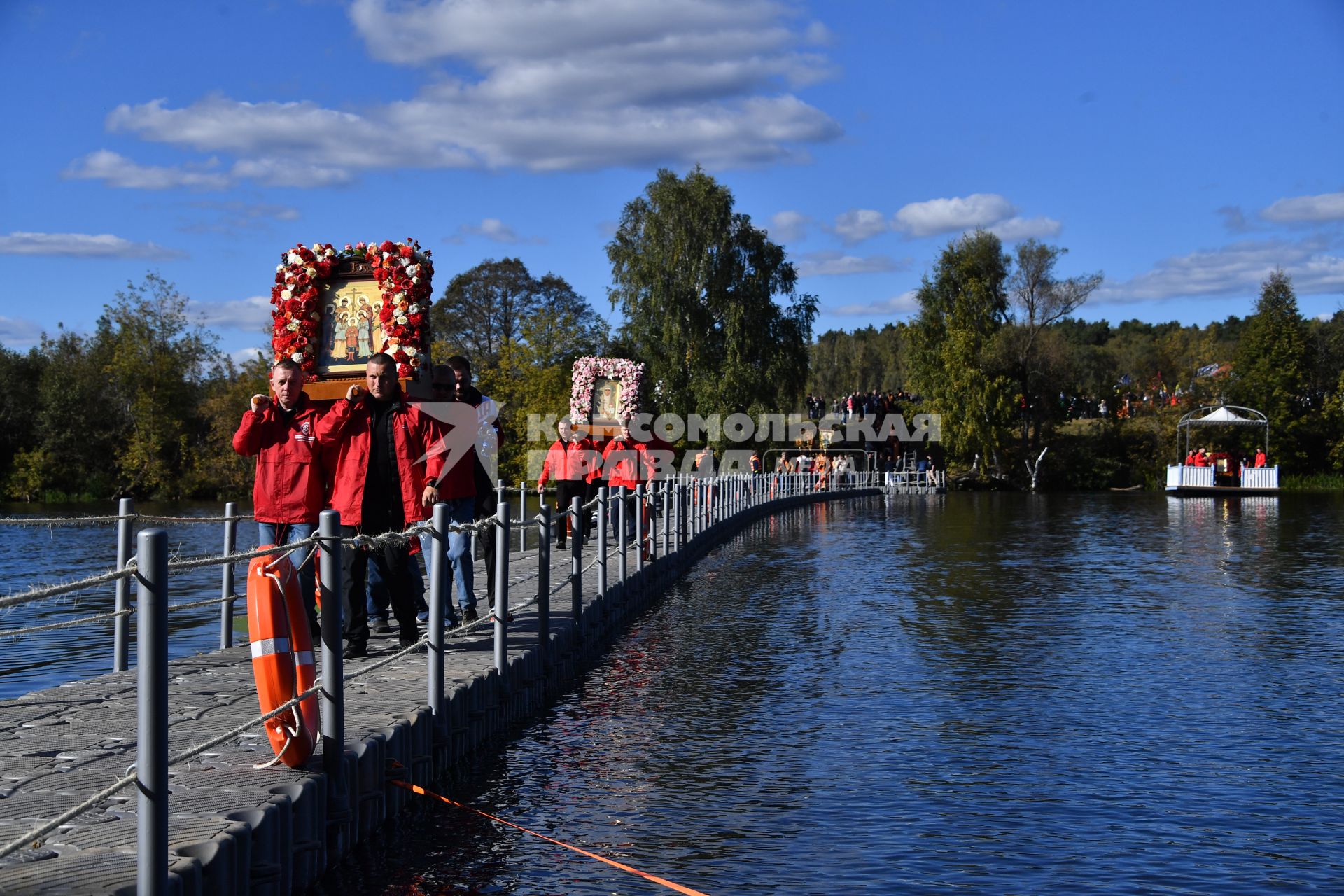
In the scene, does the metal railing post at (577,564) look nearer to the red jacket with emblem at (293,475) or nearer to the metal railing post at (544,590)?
the metal railing post at (544,590)

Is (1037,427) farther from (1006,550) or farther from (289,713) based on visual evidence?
(289,713)

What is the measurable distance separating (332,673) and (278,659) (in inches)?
10.3

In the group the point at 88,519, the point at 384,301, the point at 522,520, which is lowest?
the point at 522,520

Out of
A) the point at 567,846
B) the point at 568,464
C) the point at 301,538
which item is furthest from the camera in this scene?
the point at 568,464

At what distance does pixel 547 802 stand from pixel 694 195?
53711mm

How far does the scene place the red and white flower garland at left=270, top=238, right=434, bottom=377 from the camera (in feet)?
37.3

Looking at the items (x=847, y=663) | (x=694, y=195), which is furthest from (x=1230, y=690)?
(x=694, y=195)

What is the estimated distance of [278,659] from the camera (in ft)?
19.4

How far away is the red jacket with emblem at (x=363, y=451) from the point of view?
30.5 feet

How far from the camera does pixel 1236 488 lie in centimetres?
5841

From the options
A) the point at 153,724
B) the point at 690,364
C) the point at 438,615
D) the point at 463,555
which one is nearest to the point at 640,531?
the point at 463,555

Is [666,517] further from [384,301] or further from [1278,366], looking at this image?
[1278,366]

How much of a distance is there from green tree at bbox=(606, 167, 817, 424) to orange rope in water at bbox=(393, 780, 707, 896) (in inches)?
2048

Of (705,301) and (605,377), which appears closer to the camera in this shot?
(605,377)
